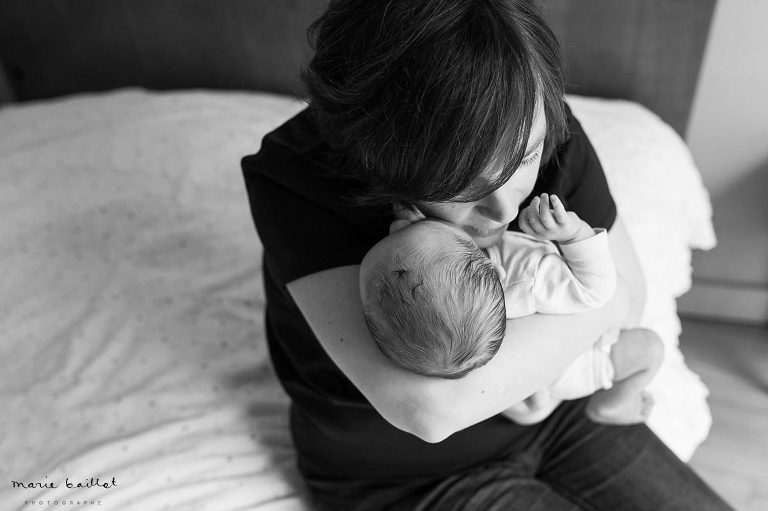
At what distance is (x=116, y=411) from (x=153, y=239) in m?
0.47

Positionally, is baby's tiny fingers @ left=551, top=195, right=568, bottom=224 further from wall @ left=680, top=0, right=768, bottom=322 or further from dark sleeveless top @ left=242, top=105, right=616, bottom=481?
wall @ left=680, top=0, right=768, bottom=322

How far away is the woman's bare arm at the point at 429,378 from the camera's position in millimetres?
818

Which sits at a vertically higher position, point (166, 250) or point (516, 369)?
point (516, 369)

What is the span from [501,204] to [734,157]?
1202mm

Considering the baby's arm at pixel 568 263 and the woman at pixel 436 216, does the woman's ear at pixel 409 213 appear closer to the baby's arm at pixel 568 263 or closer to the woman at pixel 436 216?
the woman at pixel 436 216

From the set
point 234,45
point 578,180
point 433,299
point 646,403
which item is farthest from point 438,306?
point 234,45

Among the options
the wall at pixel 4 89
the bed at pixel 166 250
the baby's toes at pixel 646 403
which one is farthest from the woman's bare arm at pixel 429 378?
the wall at pixel 4 89

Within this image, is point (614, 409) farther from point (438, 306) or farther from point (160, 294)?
point (160, 294)

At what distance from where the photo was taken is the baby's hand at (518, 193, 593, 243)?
0.80 meters

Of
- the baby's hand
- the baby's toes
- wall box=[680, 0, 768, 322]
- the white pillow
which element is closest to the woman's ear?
the baby's hand

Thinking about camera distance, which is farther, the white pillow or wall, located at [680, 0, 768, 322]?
wall, located at [680, 0, 768, 322]

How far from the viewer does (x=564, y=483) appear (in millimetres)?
1024

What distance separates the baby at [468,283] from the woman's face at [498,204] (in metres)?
0.02

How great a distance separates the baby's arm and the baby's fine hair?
8 cm
